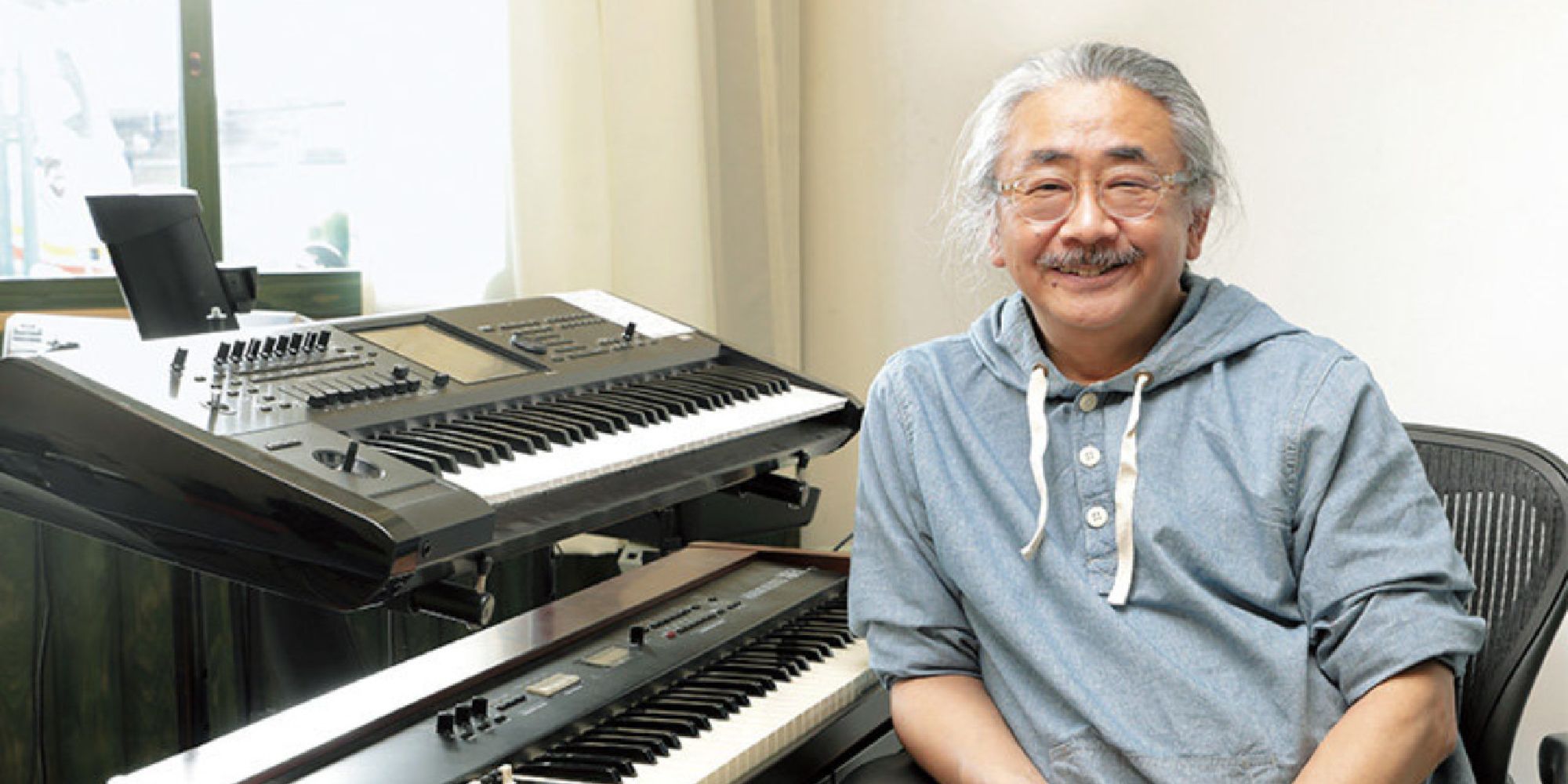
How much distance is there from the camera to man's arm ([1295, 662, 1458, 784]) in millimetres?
1314

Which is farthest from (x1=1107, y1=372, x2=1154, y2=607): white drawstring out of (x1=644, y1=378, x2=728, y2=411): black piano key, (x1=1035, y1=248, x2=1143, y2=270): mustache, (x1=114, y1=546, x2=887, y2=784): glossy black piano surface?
(x1=644, y1=378, x2=728, y2=411): black piano key

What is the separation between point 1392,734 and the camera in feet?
4.33

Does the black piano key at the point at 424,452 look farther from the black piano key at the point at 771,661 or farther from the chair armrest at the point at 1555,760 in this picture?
the chair armrest at the point at 1555,760

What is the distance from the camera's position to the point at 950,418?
1565mm

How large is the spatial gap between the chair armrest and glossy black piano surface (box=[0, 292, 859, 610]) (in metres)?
0.87

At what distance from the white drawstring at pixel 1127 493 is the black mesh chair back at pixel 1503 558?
41cm

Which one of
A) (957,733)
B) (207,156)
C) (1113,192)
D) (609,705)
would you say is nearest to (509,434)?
(609,705)

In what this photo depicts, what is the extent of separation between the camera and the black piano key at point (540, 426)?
1.54 m

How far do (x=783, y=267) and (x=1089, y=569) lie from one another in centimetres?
181

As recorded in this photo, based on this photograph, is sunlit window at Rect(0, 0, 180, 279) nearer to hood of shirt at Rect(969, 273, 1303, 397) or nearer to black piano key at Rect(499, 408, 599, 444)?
black piano key at Rect(499, 408, 599, 444)

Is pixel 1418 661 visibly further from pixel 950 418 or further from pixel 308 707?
pixel 308 707

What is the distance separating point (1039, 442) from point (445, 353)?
0.67 m

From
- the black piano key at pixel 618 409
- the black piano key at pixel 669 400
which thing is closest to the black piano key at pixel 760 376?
the black piano key at pixel 669 400

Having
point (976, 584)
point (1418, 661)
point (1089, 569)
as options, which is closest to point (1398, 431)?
point (1418, 661)
